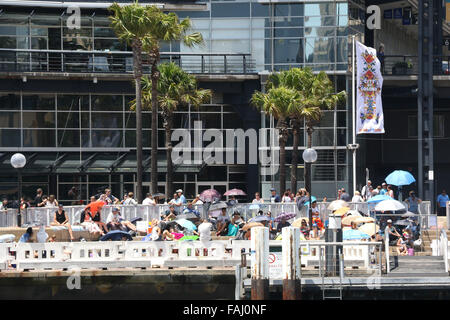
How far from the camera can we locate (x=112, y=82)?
4791cm

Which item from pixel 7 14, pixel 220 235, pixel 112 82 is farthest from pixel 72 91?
pixel 220 235

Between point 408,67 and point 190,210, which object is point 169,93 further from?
point 408,67

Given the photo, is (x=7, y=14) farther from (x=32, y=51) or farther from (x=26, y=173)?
(x=26, y=173)

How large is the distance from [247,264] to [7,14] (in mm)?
26258

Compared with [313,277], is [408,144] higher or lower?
higher

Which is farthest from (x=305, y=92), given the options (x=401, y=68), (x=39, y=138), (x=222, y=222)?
(x=39, y=138)

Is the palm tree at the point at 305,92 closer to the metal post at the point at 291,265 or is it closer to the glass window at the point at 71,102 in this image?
the glass window at the point at 71,102

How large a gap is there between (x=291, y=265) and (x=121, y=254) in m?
6.09

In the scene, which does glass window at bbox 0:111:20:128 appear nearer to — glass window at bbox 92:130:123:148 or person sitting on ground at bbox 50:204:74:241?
glass window at bbox 92:130:123:148

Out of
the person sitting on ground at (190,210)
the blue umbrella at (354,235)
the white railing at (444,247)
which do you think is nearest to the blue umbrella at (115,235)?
the person sitting on ground at (190,210)

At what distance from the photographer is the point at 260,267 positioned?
75.9 ft

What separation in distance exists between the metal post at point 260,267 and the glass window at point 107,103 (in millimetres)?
26527

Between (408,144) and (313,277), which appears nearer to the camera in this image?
(313,277)
